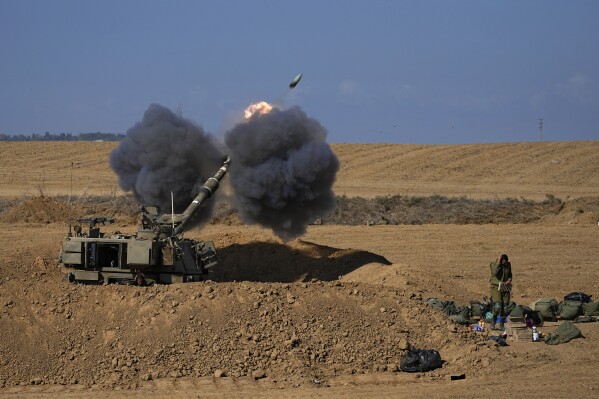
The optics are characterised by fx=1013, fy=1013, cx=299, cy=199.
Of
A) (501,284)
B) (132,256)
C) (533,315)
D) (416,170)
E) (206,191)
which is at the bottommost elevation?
(533,315)

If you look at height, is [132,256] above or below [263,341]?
above

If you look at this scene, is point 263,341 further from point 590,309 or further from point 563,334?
point 590,309

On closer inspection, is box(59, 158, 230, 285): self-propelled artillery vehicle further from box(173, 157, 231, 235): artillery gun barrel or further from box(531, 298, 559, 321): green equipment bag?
box(531, 298, 559, 321): green equipment bag

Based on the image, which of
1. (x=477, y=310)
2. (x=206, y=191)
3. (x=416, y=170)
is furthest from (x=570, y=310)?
(x=416, y=170)

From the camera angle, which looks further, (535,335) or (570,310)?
(570,310)

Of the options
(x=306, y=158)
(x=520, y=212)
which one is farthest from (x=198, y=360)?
(x=520, y=212)

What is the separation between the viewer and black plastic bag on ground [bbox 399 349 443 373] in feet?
48.4

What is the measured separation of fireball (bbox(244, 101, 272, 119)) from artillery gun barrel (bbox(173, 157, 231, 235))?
1168 millimetres

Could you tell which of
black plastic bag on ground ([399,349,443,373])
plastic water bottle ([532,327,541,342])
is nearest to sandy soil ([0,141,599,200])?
plastic water bottle ([532,327,541,342])

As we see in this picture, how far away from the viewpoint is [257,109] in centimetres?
2255

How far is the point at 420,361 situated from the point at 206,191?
7874mm

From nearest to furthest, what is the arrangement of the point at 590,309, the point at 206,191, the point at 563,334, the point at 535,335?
the point at 563,334 < the point at 535,335 < the point at 590,309 < the point at 206,191

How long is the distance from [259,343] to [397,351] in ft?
6.89

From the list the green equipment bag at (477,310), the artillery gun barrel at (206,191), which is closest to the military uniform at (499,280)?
the green equipment bag at (477,310)
